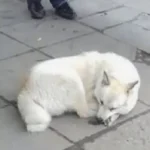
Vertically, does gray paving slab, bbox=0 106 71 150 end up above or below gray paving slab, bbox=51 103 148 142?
above

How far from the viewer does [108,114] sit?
3594 millimetres

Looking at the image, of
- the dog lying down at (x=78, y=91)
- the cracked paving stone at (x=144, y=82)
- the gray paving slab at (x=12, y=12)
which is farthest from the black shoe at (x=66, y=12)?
the dog lying down at (x=78, y=91)

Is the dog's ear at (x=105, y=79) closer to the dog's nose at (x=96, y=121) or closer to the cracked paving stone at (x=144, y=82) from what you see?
the dog's nose at (x=96, y=121)

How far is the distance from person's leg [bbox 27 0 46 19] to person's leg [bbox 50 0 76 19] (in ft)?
0.58

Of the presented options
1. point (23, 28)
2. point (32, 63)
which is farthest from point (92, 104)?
point (23, 28)

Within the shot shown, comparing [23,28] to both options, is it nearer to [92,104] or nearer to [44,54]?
[44,54]

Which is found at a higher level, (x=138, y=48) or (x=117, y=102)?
(x=117, y=102)

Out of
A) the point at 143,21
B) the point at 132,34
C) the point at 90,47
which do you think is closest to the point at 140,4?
the point at 143,21

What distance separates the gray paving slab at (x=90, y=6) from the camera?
5920mm

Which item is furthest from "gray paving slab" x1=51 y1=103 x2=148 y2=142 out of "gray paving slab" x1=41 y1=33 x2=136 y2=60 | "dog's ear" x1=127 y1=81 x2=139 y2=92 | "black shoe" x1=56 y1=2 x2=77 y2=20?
"black shoe" x1=56 y1=2 x2=77 y2=20

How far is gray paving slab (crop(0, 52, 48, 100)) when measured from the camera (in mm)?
4102

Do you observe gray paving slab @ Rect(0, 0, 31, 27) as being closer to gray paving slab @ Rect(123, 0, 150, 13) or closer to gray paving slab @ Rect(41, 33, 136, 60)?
gray paving slab @ Rect(41, 33, 136, 60)

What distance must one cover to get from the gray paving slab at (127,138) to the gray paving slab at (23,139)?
23cm

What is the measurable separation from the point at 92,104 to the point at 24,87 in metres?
0.55
